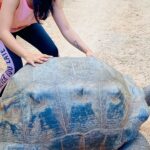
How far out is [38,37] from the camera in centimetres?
301

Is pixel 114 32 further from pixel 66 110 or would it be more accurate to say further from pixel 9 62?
pixel 66 110

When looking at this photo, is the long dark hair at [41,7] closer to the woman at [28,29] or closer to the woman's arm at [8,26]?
the woman at [28,29]

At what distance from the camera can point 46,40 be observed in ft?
9.93

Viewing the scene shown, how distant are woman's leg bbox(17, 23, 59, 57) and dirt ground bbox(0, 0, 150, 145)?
35.2 inches

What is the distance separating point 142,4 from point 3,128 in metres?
4.16

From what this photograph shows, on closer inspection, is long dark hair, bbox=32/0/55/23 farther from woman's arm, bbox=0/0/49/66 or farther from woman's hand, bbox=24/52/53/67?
woman's hand, bbox=24/52/53/67

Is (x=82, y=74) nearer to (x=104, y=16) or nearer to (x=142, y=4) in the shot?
(x=104, y=16)

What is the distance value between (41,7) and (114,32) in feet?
8.23

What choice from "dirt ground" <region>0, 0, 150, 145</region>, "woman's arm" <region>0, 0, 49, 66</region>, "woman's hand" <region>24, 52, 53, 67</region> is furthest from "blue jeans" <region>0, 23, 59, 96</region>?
"dirt ground" <region>0, 0, 150, 145</region>

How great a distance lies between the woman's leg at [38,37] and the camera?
298 centimetres

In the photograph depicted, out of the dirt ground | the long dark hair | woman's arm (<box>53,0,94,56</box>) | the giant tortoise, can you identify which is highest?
the long dark hair

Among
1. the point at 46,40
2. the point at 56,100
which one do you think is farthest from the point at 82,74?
the point at 46,40

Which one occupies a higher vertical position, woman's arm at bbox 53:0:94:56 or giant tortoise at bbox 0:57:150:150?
woman's arm at bbox 53:0:94:56

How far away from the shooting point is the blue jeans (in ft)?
9.50
